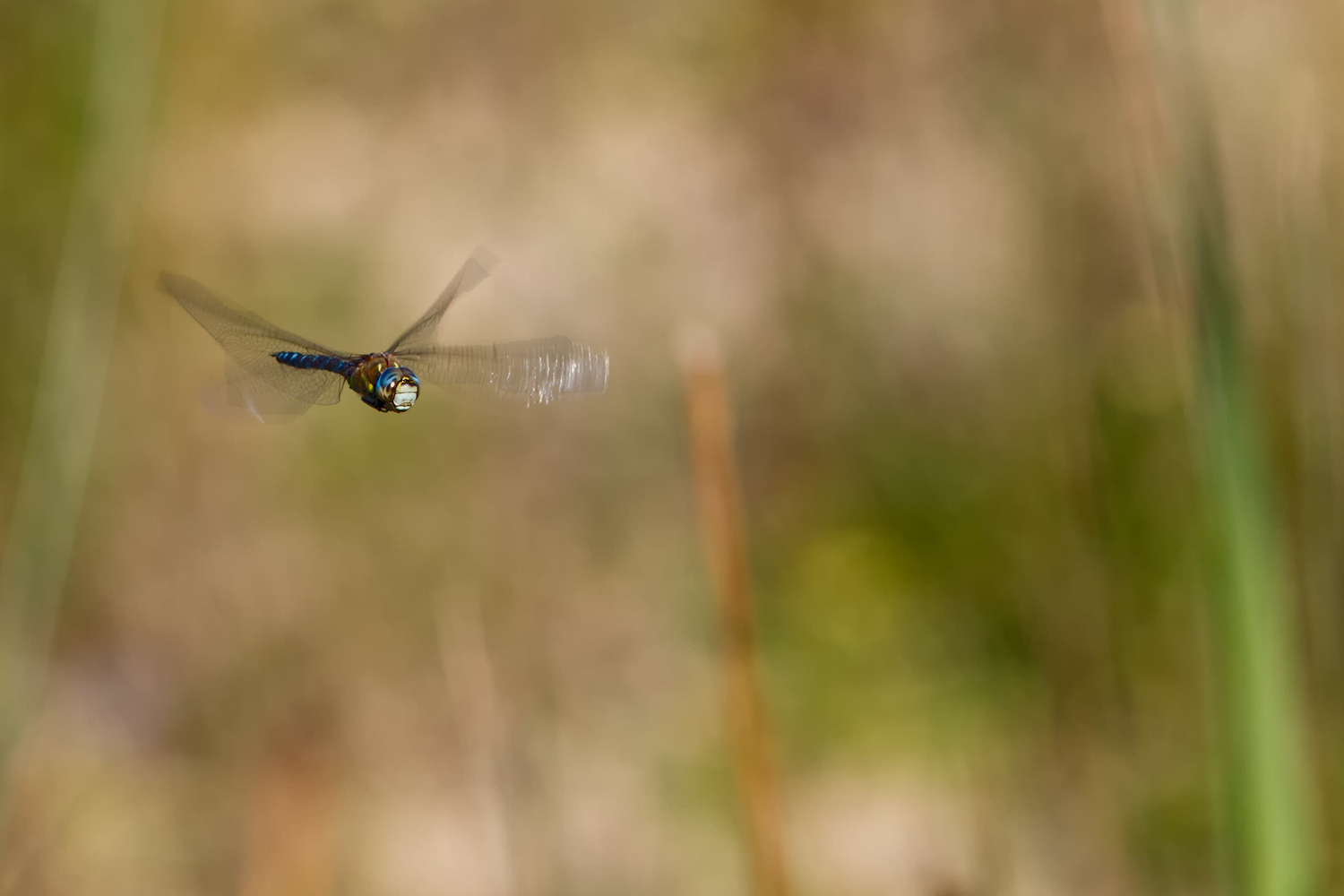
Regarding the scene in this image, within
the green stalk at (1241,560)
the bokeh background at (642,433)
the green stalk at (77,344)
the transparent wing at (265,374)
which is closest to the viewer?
the green stalk at (1241,560)

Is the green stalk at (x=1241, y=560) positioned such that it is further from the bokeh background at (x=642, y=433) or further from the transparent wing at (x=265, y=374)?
the bokeh background at (x=642, y=433)

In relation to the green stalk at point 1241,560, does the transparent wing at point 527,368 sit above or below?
above

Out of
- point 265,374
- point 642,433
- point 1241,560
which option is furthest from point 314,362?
point 642,433

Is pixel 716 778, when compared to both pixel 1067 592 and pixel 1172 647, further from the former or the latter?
pixel 1172 647

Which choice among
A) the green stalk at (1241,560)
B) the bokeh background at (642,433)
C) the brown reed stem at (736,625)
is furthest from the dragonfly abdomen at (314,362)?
the bokeh background at (642,433)

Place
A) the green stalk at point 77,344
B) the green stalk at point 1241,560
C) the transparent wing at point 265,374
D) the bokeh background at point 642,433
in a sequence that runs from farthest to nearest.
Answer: the bokeh background at point 642,433 → the transparent wing at point 265,374 → the green stalk at point 77,344 → the green stalk at point 1241,560

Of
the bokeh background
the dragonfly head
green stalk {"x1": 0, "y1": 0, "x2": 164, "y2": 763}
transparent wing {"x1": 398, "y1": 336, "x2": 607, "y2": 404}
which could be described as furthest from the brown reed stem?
the bokeh background
